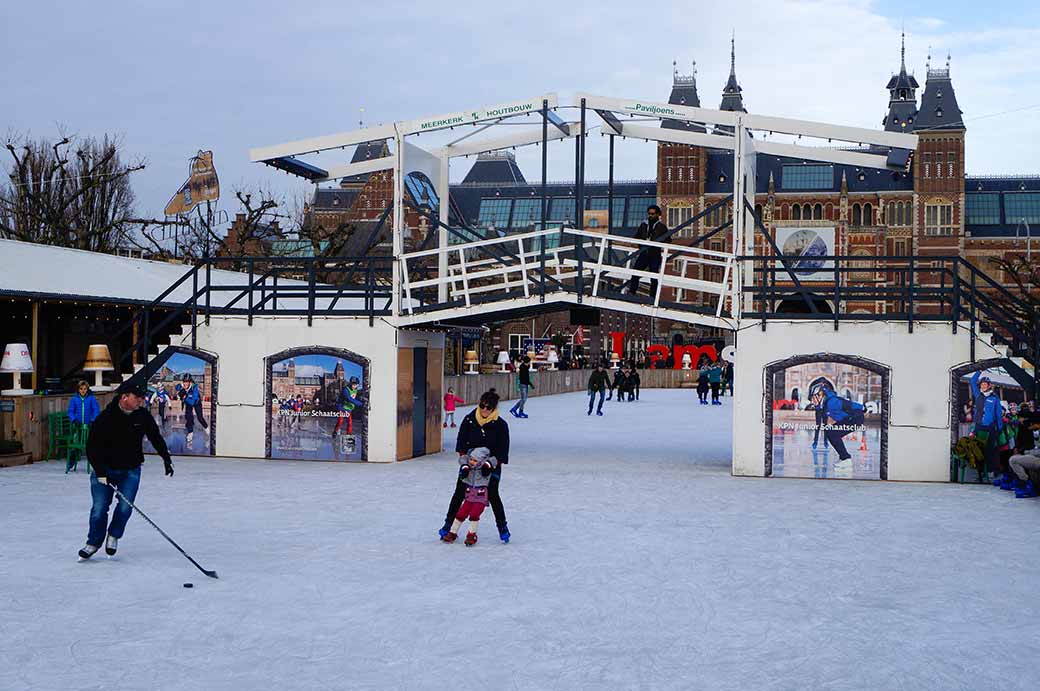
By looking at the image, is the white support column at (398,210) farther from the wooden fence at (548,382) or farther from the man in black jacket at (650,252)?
the wooden fence at (548,382)

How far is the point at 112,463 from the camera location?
33.5 feet

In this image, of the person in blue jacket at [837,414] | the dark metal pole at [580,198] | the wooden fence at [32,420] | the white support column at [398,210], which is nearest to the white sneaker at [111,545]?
the wooden fence at [32,420]

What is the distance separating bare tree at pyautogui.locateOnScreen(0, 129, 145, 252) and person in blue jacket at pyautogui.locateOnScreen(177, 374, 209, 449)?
23.5 meters

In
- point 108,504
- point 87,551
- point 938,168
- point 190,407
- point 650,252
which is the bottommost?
point 87,551

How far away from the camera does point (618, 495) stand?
602 inches

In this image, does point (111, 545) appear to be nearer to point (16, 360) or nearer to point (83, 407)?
point (83, 407)

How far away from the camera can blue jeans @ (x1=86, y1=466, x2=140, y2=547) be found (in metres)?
10.1

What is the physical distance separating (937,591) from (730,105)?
320 ft

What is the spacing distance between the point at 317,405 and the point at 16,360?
16.5 feet

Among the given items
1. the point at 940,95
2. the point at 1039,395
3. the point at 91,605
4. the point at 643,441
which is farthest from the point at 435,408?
the point at 940,95

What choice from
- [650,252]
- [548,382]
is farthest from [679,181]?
[650,252]

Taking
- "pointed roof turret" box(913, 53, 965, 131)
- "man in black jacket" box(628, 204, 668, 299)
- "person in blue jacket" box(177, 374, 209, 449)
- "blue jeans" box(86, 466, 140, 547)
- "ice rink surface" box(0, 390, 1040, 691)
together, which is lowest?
"ice rink surface" box(0, 390, 1040, 691)

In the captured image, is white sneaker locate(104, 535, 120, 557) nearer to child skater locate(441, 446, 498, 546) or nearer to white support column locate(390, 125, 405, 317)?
child skater locate(441, 446, 498, 546)

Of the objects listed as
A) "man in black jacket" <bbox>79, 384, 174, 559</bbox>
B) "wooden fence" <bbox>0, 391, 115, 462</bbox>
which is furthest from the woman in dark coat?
"wooden fence" <bbox>0, 391, 115, 462</bbox>
